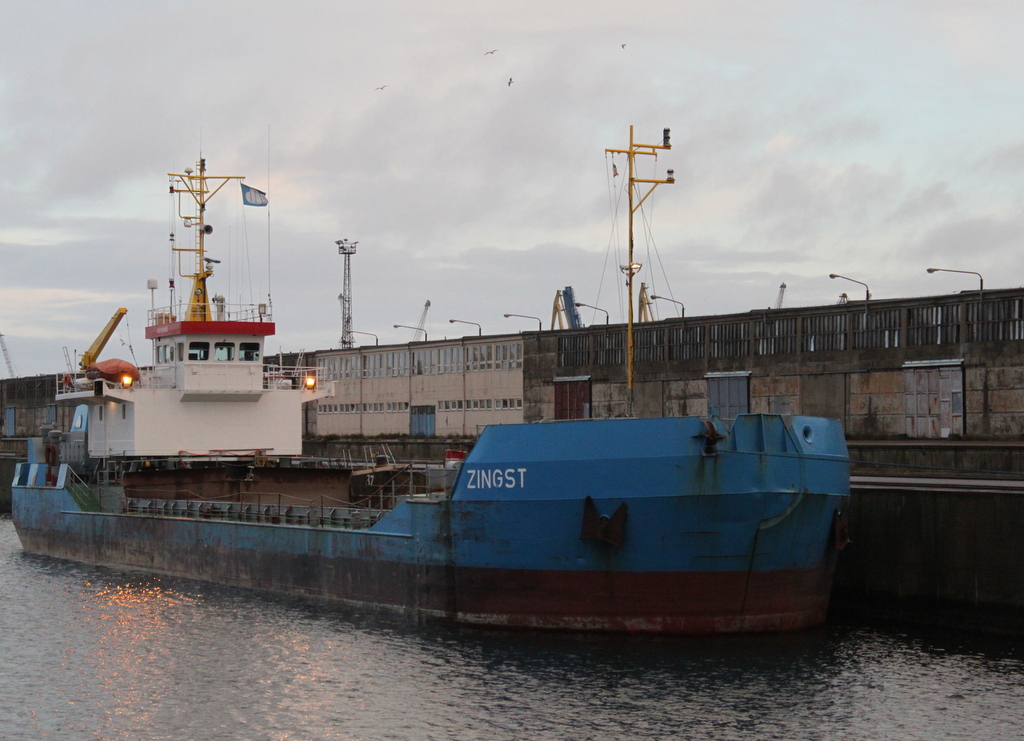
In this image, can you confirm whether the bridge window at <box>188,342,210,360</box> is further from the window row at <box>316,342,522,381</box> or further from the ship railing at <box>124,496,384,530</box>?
the window row at <box>316,342,522,381</box>

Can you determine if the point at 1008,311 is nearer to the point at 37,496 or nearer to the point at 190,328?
the point at 190,328

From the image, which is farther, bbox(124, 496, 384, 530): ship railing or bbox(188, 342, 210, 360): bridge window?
bbox(188, 342, 210, 360): bridge window

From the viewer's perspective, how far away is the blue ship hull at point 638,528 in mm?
19812

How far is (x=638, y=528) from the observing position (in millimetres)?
20047

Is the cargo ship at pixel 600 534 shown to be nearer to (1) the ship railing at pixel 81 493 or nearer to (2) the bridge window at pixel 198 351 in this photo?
(2) the bridge window at pixel 198 351

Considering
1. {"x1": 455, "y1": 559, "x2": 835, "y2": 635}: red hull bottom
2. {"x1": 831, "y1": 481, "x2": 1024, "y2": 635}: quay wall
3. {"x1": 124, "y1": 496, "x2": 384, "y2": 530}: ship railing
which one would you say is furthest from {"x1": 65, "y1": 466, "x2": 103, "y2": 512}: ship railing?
{"x1": 831, "y1": 481, "x2": 1024, "y2": 635}: quay wall

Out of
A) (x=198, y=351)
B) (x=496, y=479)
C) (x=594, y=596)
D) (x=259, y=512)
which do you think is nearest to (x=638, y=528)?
(x=594, y=596)

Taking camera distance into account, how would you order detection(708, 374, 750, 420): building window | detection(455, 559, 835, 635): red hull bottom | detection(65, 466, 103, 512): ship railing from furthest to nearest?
detection(708, 374, 750, 420): building window, detection(65, 466, 103, 512): ship railing, detection(455, 559, 835, 635): red hull bottom

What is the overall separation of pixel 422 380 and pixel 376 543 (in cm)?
3681

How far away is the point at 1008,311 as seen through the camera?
3538cm

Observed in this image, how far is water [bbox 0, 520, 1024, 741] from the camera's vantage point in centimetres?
1642

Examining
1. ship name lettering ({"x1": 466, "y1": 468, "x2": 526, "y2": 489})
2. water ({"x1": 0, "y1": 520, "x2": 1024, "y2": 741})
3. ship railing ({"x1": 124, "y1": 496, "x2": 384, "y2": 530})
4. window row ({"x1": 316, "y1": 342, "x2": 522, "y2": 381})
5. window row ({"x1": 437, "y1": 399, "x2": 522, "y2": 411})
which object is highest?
window row ({"x1": 316, "y1": 342, "x2": 522, "y2": 381})

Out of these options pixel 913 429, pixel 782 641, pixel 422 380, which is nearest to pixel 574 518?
pixel 782 641

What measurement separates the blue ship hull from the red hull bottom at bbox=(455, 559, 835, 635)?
0.08ft
